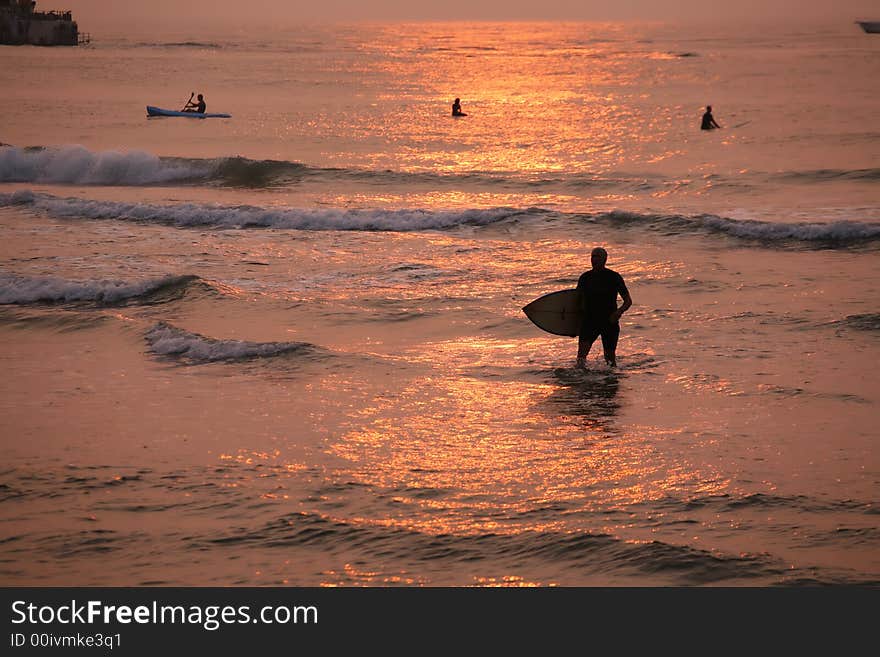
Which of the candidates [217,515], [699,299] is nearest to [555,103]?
[699,299]

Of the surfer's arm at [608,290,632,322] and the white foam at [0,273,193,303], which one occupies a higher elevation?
the surfer's arm at [608,290,632,322]

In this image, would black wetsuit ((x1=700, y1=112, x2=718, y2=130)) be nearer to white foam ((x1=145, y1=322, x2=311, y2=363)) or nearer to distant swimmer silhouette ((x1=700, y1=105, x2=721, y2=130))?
distant swimmer silhouette ((x1=700, y1=105, x2=721, y2=130))

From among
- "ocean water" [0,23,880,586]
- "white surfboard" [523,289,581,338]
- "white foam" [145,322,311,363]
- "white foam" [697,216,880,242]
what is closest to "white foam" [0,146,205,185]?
"ocean water" [0,23,880,586]

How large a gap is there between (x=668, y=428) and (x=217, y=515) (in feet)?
14.1

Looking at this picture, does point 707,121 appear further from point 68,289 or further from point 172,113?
point 68,289

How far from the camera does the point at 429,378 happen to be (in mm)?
12688

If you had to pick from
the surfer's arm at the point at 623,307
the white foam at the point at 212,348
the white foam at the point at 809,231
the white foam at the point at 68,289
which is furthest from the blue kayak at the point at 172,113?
the surfer's arm at the point at 623,307

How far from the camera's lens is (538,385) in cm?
1229

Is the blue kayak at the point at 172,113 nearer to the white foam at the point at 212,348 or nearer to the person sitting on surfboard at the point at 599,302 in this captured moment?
the white foam at the point at 212,348

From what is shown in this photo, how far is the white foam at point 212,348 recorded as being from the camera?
44.5ft

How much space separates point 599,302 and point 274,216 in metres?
14.5

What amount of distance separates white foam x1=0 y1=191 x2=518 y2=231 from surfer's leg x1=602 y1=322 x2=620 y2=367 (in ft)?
40.9

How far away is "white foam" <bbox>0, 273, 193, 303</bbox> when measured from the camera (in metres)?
16.9
